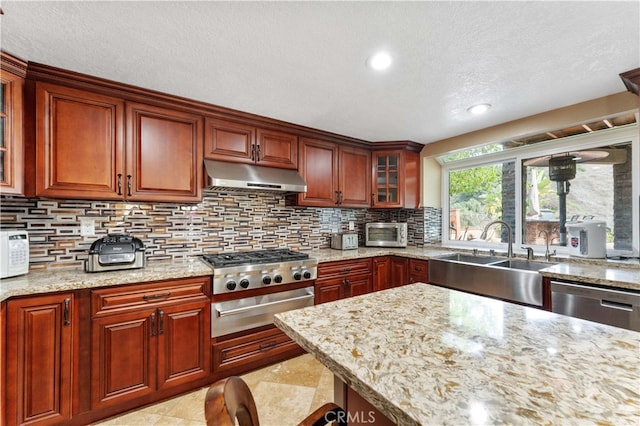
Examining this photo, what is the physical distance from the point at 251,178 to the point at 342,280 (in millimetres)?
1337

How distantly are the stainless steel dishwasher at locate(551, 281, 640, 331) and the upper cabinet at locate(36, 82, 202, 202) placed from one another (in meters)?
2.83

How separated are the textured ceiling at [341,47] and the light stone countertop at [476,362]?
4.40ft

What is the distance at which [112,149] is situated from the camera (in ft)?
6.55

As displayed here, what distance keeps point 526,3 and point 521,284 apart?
1.91 m

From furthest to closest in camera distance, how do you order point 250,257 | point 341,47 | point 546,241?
1. point 546,241
2. point 250,257
3. point 341,47

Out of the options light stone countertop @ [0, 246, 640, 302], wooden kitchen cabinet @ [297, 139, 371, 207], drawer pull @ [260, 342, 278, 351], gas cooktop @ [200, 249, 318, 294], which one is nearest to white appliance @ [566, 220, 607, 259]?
light stone countertop @ [0, 246, 640, 302]

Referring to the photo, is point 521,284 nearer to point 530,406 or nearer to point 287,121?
point 530,406

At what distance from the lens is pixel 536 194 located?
9.30 ft

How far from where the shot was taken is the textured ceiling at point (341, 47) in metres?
1.28

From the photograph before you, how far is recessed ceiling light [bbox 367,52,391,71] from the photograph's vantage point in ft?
5.26

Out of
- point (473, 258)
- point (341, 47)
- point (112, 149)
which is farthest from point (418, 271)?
point (112, 149)

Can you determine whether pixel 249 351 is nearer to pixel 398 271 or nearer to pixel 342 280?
pixel 342 280

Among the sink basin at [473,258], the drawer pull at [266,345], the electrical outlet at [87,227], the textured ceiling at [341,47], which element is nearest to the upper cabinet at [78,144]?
the textured ceiling at [341,47]

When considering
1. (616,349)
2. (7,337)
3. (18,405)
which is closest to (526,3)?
(616,349)
